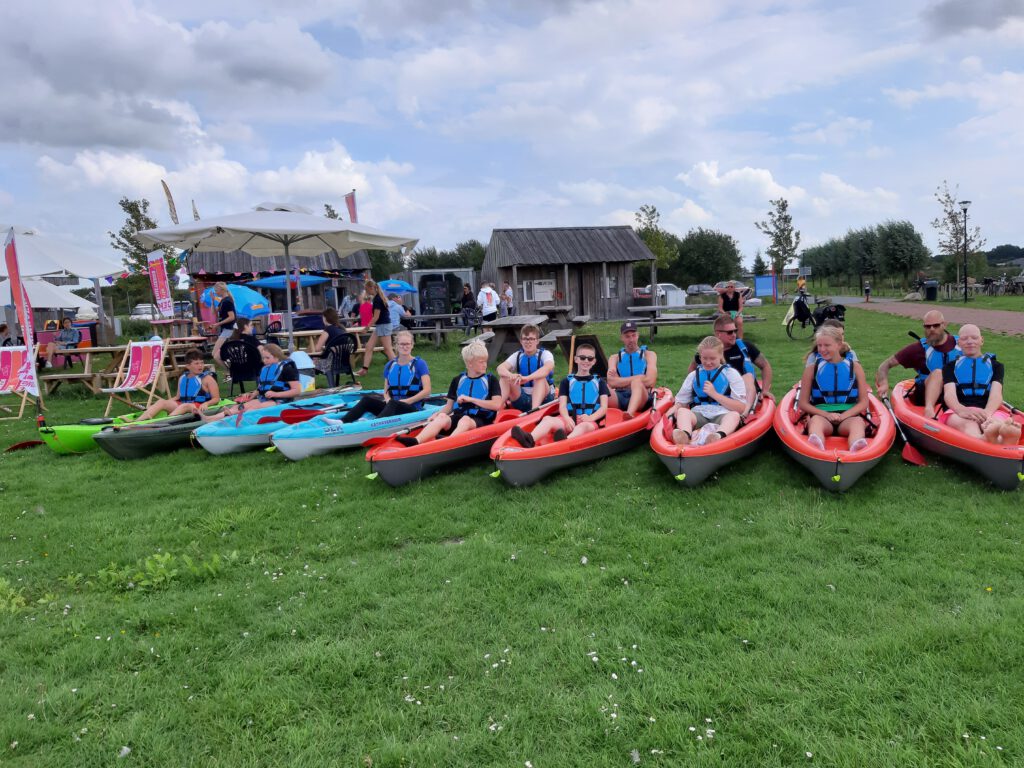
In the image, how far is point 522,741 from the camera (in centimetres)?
252

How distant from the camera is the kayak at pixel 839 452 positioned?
4633 millimetres

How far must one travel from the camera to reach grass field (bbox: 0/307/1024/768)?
8.32ft

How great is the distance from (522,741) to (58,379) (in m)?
10.7

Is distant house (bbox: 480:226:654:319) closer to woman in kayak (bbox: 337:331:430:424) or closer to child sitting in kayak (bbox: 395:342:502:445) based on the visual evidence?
woman in kayak (bbox: 337:331:430:424)

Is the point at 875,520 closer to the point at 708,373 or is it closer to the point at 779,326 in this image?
the point at 708,373

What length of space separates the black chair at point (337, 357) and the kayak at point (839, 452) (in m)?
6.46

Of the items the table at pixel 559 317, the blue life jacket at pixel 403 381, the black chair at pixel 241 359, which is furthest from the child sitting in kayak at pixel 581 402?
the table at pixel 559 317

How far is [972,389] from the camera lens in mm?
5281

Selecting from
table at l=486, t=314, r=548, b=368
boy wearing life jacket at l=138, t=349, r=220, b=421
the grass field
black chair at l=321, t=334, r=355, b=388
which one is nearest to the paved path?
table at l=486, t=314, r=548, b=368

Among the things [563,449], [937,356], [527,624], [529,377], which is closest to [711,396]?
[563,449]

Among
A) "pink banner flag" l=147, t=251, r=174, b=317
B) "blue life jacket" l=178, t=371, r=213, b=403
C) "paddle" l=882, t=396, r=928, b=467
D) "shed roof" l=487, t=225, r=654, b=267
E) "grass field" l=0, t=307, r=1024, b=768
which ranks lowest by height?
"grass field" l=0, t=307, r=1024, b=768

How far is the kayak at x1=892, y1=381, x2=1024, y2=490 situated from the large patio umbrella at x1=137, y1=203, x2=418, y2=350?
273 inches

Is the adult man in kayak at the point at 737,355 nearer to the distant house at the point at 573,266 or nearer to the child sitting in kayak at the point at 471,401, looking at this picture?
the child sitting in kayak at the point at 471,401

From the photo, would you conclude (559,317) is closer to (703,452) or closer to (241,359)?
(241,359)
